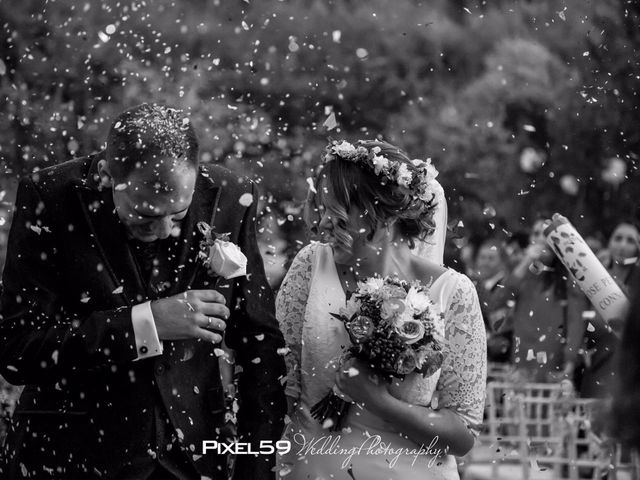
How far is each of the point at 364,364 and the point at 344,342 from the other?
0.82 feet

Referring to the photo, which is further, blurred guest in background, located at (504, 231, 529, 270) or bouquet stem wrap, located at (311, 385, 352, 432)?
blurred guest in background, located at (504, 231, 529, 270)

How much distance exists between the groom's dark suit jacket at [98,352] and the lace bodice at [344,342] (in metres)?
0.42

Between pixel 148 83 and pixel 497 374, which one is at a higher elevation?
pixel 148 83

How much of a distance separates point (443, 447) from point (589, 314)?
4.47m

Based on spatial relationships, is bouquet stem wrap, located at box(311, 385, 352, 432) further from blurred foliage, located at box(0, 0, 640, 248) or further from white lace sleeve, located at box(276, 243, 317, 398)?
blurred foliage, located at box(0, 0, 640, 248)

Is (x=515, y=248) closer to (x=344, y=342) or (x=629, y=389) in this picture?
(x=344, y=342)

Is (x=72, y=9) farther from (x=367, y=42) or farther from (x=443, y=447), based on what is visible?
(x=443, y=447)

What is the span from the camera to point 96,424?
12.8 feet

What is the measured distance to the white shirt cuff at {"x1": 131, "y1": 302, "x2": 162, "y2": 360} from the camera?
3811 millimetres

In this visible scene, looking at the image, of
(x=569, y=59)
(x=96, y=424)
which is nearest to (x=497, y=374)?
(x=569, y=59)

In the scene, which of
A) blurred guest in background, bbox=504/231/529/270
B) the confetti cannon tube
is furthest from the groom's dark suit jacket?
blurred guest in background, bbox=504/231/529/270

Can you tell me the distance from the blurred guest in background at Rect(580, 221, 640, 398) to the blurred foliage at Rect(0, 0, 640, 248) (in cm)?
289

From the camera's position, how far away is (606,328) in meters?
8.77

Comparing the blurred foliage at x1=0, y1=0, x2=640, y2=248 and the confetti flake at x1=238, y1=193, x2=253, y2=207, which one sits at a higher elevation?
the confetti flake at x1=238, y1=193, x2=253, y2=207
